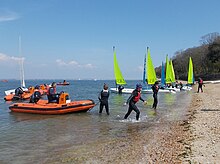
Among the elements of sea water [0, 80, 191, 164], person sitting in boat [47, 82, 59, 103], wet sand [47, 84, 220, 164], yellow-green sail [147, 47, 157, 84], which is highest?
yellow-green sail [147, 47, 157, 84]

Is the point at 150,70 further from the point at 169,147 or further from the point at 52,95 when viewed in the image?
the point at 169,147


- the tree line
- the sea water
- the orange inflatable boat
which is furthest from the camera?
the tree line

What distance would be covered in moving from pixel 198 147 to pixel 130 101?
5137 millimetres

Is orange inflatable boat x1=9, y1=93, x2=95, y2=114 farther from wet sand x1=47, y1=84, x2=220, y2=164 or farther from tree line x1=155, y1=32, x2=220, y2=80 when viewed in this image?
tree line x1=155, y1=32, x2=220, y2=80

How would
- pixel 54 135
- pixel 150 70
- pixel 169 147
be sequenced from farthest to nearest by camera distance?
1. pixel 150 70
2. pixel 54 135
3. pixel 169 147

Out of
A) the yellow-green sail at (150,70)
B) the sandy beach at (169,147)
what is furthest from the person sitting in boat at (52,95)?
the yellow-green sail at (150,70)

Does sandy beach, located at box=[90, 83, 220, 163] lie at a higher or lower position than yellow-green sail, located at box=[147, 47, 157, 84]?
lower

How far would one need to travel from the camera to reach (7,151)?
7.56 meters

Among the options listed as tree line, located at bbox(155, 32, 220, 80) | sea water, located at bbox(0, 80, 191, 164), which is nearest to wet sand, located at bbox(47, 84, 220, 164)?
sea water, located at bbox(0, 80, 191, 164)

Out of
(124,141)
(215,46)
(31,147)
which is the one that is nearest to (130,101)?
(124,141)

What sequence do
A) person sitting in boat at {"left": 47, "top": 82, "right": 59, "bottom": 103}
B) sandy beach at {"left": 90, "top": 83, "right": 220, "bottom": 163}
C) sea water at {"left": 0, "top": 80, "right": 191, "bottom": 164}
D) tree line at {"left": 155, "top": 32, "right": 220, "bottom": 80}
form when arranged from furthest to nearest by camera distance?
tree line at {"left": 155, "top": 32, "right": 220, "bottom": 80} < person sitting in boat at {"left": 47, "top": 82, "right": 59, "bottom": 103} < sea water at {"left": 0, "top": 80, "right": 191, "bottom": 164} < sandy beach at {"left": 90, "top": 83, "right": 220, "bottom": 163}

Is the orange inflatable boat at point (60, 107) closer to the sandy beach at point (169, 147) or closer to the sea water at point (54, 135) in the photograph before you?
the sea water at point (54, 135)

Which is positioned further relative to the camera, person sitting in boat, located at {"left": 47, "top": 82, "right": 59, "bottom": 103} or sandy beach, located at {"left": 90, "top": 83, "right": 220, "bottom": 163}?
person sitting in boat, located at {"left": 47, "top": 82, "right": 59, "bottom": 103}

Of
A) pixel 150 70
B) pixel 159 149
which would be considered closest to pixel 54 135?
pixel 159 149
